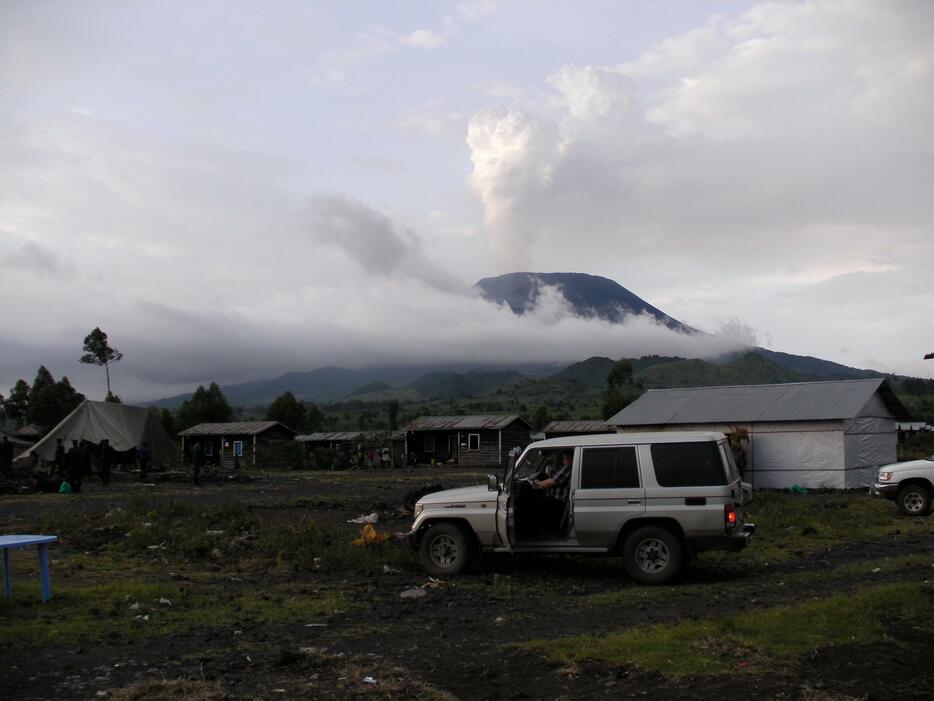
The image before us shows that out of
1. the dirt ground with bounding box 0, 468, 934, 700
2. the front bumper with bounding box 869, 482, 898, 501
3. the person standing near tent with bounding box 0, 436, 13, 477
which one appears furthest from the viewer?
the person standing near tent with bounding box 0, 436, 13, 477

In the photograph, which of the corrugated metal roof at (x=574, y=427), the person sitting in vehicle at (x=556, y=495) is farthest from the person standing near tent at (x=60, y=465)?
the corrugated metal roof at (x=574, y=427)

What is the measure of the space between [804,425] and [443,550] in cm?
2194

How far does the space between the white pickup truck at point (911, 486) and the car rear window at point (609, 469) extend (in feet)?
37.1

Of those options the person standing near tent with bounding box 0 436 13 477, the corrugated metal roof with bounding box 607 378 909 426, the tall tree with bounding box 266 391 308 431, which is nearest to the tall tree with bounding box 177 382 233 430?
the tall tree with bounding box 266 391 308 431

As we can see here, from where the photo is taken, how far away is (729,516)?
1130 centimetres

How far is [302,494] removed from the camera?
95.7 ft

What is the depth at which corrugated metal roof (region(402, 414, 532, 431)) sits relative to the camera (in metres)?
59.3

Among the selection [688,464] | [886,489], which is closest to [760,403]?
[886,489]

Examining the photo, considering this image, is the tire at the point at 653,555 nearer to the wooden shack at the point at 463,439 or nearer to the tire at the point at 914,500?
the tire at the point at 914,500

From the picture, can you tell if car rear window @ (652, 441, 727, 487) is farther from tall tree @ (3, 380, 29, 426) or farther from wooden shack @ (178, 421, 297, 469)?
tall tree @ (3, 380, 29, 426)

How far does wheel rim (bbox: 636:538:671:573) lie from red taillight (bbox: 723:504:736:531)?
0.89 meters

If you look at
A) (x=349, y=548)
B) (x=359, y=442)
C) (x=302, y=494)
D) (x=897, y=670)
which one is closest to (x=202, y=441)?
(x=359, y=442)

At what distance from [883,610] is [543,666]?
152 inches

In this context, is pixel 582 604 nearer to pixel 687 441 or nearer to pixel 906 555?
pixel 687 441
